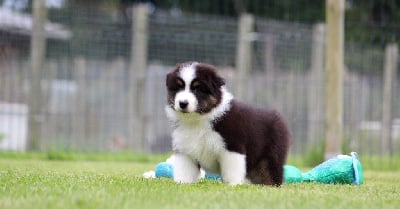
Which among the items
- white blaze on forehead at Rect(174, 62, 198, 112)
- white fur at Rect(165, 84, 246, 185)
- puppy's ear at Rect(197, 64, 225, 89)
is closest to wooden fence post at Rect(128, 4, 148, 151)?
white fur at Rect(165, 84, 246, 185)

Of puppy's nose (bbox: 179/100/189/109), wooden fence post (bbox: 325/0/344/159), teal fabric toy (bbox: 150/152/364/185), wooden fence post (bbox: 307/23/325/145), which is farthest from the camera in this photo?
wooden fence post (bbox: 307/23/325/145)

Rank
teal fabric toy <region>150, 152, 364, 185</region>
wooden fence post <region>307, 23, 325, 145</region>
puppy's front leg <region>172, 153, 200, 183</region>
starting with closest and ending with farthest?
puppy's front leg <region>172, 153, 200, 183</region> → teal fabric toy <region>150, 152, 364, 185</region> → wooden fence post <region>307, 23, 325, 145</region>

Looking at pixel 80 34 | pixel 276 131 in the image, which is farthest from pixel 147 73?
pixel 276 131

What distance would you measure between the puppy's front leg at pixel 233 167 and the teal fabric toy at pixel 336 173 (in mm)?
1458

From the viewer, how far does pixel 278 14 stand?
18484 millimetres

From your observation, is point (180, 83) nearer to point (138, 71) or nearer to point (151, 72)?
point (138, 71)

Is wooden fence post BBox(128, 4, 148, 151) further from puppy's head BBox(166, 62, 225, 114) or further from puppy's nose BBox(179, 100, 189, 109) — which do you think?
puppy's nose BBox(179, 100, 189, 109)

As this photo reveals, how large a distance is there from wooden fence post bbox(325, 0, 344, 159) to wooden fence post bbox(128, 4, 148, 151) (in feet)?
14.3

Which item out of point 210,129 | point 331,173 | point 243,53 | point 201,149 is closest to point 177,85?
point 210,129

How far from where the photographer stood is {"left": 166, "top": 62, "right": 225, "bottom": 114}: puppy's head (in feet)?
23.0

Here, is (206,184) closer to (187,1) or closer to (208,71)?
(208,71)

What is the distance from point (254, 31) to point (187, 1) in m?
5.48

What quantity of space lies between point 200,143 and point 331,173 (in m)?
1.96

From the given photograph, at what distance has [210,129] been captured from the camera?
7.17m
